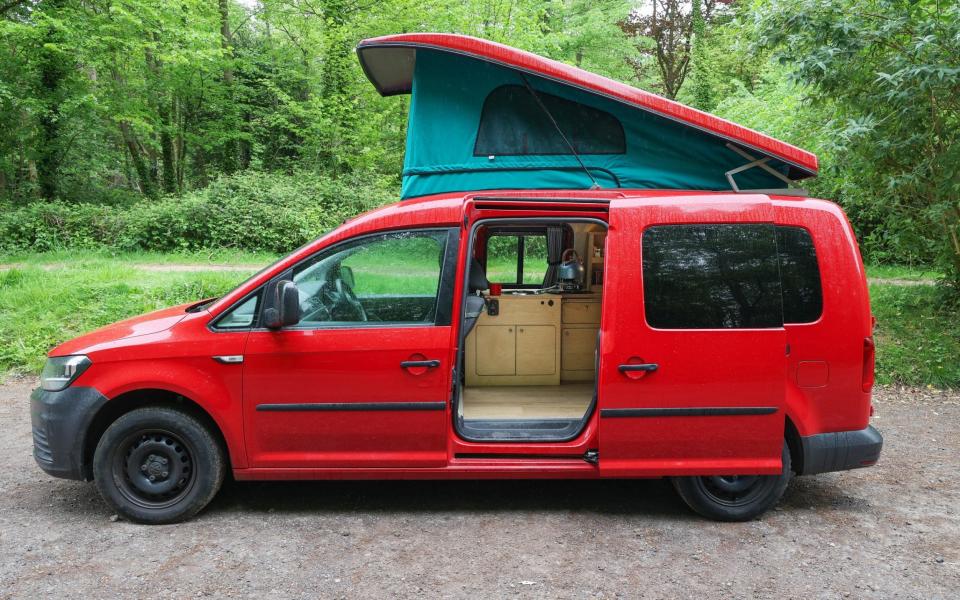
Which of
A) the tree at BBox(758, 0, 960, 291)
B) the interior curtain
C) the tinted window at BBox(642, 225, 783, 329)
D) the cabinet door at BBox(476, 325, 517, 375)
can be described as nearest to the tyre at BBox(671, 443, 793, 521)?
the tinted window at BBox(642, 225, 783, 329)

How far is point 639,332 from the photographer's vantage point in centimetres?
427

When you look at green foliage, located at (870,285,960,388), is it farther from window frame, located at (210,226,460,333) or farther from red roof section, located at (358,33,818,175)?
window frame, located at (210,226,460,333)

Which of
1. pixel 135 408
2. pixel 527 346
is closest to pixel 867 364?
pixel 527 346

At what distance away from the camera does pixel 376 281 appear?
14.5 feet

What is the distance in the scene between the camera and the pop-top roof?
4.89 meters

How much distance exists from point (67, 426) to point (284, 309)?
5.09 ft

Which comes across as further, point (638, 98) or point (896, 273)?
point (896, 273)

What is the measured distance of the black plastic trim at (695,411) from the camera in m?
4.25

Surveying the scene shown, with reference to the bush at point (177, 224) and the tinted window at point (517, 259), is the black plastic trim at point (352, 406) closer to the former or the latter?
the tinted window at point (517, 259)

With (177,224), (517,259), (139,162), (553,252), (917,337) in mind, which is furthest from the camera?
(139,162)

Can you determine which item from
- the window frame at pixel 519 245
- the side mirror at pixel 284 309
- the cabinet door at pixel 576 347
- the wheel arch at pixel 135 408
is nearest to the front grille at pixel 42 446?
the wheel arch at pixel 135 408

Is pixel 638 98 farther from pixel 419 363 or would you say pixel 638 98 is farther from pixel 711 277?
pixel 419 363

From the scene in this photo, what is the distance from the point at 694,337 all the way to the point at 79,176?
Result: 22275mm

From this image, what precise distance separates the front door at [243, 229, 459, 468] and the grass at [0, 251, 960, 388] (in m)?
2.71
